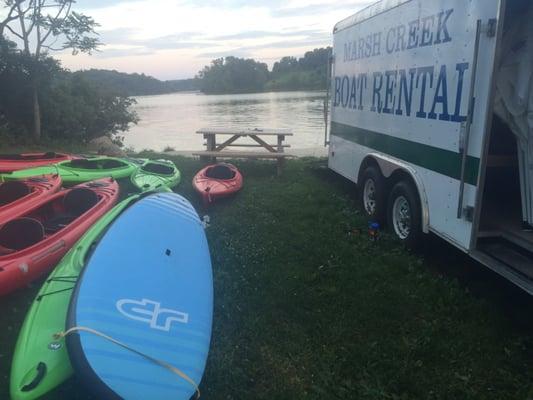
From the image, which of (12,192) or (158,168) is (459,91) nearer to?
(12,192)

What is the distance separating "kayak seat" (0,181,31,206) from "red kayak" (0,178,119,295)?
413 mm

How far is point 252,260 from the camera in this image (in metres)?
5.27

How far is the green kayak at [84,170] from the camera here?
7873mm

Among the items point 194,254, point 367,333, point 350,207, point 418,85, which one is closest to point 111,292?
point 194,254

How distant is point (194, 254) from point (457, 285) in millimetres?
2851

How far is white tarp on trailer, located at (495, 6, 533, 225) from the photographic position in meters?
3.68

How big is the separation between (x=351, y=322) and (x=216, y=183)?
4.50 m

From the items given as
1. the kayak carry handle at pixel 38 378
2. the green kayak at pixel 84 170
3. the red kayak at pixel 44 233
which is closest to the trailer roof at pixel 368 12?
the red kayak at pixel 44 233

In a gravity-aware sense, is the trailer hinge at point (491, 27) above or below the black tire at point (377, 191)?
above

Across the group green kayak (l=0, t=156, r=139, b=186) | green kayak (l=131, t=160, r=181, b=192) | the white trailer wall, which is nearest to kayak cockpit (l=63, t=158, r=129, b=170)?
green kayak (l=0, t=156, r=139, b=186)

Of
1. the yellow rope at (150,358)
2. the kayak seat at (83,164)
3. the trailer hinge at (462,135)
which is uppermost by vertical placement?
the trailer hinge at (462,135)

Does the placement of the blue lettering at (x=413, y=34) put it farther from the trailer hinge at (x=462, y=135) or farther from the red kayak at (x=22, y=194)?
the red kayak at (x=22, y=194)

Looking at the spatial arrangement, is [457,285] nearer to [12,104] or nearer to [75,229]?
[75,229]

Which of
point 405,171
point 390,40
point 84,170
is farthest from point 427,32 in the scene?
point 84,170
